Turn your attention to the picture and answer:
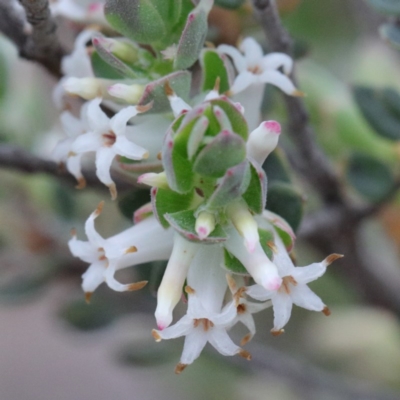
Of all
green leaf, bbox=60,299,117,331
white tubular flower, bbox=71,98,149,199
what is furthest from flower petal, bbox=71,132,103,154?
green leaf, bbox=60,299,117,331

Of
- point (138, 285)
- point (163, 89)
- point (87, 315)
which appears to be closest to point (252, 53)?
point (163, 89)

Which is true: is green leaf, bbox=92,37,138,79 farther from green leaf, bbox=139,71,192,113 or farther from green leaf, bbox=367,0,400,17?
green leaf, bbox=367,0,400,17

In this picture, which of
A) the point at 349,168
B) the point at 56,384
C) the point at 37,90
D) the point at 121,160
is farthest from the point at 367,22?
the point at 56,384

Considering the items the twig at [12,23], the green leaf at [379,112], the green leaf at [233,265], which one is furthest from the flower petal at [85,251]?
the green leaf at [379,112]

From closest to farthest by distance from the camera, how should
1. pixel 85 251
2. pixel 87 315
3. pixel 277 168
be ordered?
pixel 85 251, pixel 277 168, pixel 87 315

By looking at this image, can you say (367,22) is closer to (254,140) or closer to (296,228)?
(296,228)

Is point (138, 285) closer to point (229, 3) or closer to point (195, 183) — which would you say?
point (195, 183)
